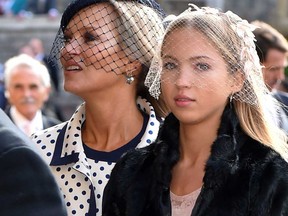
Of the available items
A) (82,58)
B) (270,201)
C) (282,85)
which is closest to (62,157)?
(82,58)

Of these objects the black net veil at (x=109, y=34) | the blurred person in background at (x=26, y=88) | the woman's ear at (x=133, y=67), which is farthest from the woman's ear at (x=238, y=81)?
the blurred person in background at (x=26, y=88)

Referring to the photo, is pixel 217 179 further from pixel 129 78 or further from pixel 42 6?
pixel 42 6

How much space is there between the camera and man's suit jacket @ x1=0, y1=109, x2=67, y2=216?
2.91 metres

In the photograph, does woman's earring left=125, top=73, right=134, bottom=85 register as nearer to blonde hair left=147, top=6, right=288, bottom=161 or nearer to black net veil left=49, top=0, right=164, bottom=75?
black net veil left=49, top=0, right=164, bottom=75

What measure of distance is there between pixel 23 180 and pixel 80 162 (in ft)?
4.79

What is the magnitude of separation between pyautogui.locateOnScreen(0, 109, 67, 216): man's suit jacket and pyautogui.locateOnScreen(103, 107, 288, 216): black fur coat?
842 mm

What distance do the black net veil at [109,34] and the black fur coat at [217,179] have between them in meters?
0.59

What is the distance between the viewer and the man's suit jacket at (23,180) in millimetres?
2908

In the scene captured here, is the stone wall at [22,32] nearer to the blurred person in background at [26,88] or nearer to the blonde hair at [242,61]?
the blurred person in background at [26,88]

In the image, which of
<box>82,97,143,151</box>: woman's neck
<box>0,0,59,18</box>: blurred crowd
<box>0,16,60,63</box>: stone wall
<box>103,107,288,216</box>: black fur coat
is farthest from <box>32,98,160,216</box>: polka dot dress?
<box>0,0,59,18</box>: blurred crowd

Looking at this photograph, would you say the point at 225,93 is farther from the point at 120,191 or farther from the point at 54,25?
the point at 54,25

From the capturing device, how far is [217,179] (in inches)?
145

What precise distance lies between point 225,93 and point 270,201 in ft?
1.44

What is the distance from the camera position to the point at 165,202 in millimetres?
3742
